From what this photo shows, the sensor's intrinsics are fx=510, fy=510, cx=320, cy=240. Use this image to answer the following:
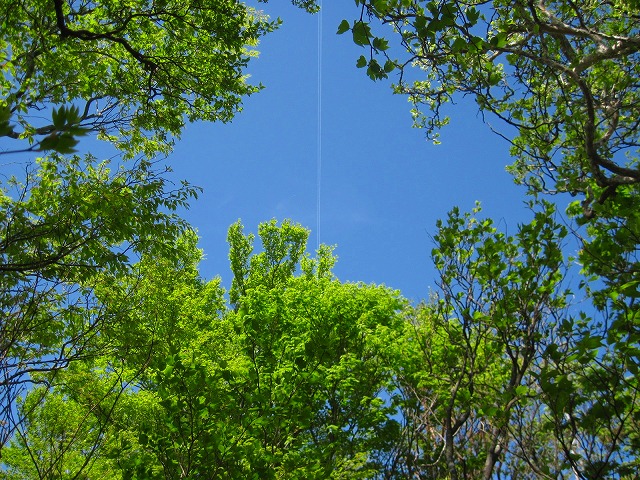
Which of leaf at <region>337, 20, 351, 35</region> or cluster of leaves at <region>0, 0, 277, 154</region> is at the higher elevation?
cluster of leaves at <region>0, 0, 277, 154</region>

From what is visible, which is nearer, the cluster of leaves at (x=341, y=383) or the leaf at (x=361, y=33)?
the leaf at (x=361, y=33)

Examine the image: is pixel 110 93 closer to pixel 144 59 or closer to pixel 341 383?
pixel 144 59

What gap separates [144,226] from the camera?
8156 mm

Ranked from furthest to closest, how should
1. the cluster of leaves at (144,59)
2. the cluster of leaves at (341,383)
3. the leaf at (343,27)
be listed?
1. the cluster of leaves at (144,59)
2. the cluster of leaves at (341,383)
3. the leaf at (343,27)

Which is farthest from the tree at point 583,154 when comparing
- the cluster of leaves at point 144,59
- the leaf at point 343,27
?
the cluster of leaves at point 144,59

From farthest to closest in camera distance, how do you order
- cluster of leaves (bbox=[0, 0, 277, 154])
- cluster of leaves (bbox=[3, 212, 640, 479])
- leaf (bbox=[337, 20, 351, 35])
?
cluster of leaves (bbox=[0, 0, 277, 154])
cluster of leaves (bbox=[3, 212, 640, 479])
leaf (bbox=[337, 20, 351, 35])

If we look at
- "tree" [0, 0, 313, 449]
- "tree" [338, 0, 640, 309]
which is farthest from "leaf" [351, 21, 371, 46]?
"tree" [0, 0, 313, 449]

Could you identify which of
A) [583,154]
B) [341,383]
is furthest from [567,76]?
[341,383]

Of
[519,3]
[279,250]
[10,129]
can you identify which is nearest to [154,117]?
[519,3]

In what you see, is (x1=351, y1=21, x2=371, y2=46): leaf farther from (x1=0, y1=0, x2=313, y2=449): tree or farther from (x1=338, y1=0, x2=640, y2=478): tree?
(x1=0, y1=0, x2=313, y2=449): tree

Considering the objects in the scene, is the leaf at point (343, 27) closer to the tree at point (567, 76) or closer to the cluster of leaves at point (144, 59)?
the tree at point (567, 76)

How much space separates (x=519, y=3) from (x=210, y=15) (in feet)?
18.5

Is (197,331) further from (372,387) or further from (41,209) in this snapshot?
(41,209)

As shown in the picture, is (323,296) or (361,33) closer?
(361,33)
